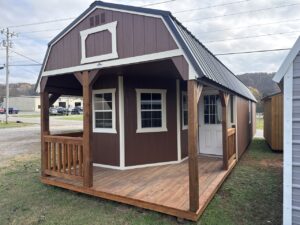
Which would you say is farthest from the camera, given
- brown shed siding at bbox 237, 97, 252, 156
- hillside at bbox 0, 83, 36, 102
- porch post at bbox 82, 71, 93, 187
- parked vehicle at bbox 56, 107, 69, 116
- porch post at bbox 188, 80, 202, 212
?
hillside at bbox 0, 83, 36, 102

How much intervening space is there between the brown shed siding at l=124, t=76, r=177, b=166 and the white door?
150 cm

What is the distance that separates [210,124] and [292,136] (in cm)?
A: 477

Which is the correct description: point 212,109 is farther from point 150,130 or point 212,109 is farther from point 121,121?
point 121,121

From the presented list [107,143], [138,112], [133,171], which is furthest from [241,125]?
[107,143]

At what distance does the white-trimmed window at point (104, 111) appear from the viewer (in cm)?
616

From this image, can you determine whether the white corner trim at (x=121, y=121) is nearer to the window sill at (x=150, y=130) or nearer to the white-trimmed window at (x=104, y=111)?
the white-trimmed window at (x=104, y=111)

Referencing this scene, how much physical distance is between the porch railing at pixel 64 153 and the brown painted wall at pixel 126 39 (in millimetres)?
1585

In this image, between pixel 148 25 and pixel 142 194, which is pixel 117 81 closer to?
pixel 148 25

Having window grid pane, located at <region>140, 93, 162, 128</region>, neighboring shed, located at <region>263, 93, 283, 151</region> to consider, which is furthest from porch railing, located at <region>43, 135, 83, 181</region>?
neighboring shed, located at <region>263, 93, 283, 151</region>

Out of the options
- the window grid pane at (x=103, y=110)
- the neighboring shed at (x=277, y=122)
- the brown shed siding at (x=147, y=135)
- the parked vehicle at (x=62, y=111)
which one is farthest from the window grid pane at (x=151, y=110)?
the parked vehicle at (x=62, y=111)

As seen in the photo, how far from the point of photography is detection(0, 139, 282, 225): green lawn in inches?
142

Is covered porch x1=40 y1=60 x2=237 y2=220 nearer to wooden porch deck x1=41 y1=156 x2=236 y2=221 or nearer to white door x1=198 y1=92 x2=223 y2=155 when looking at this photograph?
wooden porch deck x1=41 y1=156 x2=236 y2=221

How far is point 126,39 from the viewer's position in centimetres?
407

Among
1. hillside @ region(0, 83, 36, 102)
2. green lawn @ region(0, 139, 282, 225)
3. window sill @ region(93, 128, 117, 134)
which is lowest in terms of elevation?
green lawn @ region(0, 139, 282, 225)
